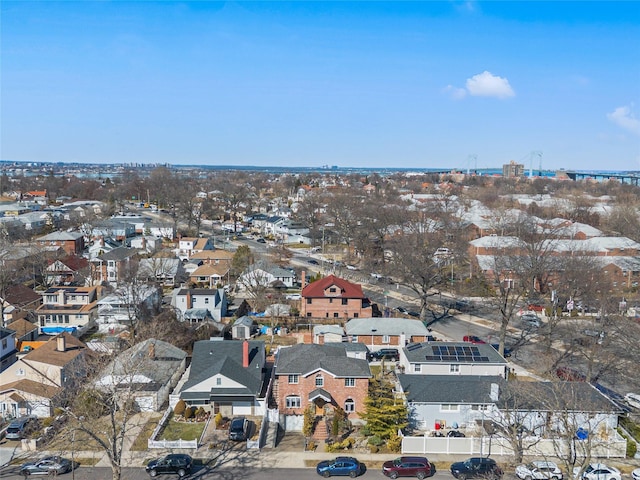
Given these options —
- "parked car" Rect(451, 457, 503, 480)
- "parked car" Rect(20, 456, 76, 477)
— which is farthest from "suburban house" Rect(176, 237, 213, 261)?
"parked car" Rect(451, 457, 503, 480)

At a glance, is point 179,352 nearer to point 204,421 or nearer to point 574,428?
point 204,421

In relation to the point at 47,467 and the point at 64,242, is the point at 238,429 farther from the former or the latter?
the point at 64,242

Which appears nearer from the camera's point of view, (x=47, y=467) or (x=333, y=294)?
(x=47, y=467)

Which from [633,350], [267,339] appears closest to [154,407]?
[267,339]

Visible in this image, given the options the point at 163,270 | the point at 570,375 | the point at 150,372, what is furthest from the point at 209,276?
the point at 570,375

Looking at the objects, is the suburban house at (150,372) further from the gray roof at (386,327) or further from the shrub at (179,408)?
the gray roof at (386,327)

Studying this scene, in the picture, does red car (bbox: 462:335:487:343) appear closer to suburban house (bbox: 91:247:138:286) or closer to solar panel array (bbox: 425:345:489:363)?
solar panel array (bbox: 425:345:489:363)
